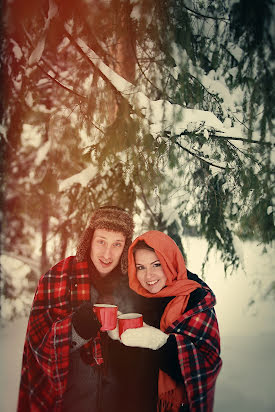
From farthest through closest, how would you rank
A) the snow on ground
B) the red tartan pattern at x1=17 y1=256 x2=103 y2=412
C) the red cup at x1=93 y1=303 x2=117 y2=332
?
the snow on ground
the red tartan pattern at x1=17 y1=256 x2=103 y2=412
the red cup at x1=93 y1=303 x2=117 y2=332

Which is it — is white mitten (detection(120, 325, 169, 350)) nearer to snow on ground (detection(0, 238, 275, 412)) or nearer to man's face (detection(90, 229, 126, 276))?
man's face (detection(90, 229, 126, 276))

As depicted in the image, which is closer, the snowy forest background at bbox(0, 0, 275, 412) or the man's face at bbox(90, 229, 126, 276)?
the man's face at bbox(90, 229, 126, 276)

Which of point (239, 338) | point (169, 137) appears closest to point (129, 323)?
point (239, 338)

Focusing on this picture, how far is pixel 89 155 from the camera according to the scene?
1.75m

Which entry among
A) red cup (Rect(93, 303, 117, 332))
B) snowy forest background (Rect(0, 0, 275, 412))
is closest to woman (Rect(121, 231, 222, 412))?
red cup (Rect(93, 303, 117, 332))

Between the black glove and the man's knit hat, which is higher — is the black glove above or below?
below

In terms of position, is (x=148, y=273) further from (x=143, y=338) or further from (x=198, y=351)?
(x=198, y=351)

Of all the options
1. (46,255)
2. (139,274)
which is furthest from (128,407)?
(46,255)

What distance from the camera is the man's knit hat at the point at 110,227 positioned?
1.56 m

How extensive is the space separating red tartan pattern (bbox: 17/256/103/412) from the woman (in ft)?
0.80

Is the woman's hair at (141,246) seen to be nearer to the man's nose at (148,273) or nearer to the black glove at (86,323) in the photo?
the man's nose at (148,273)

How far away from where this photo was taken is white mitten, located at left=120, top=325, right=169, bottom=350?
138cm

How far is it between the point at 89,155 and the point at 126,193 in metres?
0.27

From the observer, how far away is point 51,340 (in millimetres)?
1464
